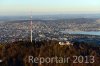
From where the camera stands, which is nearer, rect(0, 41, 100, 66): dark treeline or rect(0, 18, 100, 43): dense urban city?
rect(0, 41, 100, 66): dark treeline

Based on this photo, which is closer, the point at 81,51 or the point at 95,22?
the point at 81,51

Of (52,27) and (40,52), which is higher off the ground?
(40,52)

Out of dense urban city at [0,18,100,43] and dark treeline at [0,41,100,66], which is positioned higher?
dark treeline at [0,41,100,66]

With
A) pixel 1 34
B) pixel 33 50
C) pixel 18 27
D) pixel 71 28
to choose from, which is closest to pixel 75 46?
pixel 33 50

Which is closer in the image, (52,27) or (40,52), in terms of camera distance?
(40,52)

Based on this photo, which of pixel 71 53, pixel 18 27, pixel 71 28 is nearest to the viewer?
pixel 71 53

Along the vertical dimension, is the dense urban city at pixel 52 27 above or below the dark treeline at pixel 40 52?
below

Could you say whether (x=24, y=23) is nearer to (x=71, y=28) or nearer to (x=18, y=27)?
(x=18, y=27)

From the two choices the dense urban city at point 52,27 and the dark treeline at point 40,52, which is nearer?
the dark treeline at point 40,52
